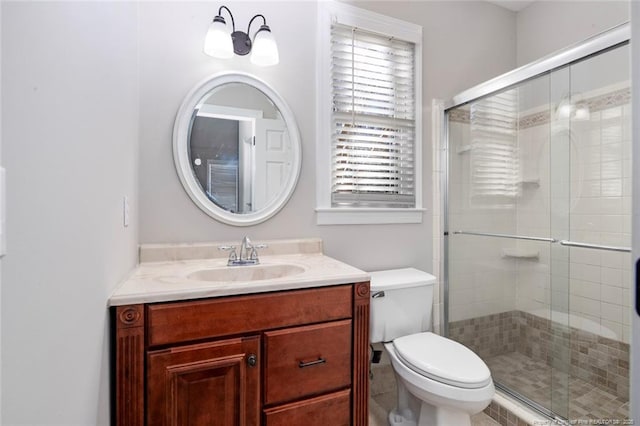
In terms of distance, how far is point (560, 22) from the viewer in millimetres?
2240

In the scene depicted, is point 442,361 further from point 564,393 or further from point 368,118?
point 368,118

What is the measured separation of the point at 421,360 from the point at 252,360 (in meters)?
0.77

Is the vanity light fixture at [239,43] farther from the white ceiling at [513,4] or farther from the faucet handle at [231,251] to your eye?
the white ceiling at [513,4]

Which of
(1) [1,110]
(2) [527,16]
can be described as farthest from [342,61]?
(1) [1,110]

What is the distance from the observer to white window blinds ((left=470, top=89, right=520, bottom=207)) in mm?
2129

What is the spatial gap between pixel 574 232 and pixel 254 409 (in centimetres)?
187

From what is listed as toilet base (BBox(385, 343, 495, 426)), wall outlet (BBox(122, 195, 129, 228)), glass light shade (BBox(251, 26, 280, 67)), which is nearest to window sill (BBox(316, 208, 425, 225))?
toilet base (BBox(385, 343, 495, 426))

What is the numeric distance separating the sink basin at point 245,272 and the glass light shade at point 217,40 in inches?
42.2

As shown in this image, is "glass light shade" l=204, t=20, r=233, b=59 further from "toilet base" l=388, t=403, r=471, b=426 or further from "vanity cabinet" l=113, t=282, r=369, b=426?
"toilet base" l=388, t=403, r=471, b=426

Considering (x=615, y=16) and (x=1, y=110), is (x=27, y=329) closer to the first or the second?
(x=1, y=110)

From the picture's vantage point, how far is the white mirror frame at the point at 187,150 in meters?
1.64

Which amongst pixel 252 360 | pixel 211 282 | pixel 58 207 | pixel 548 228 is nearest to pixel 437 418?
pixel 252 360

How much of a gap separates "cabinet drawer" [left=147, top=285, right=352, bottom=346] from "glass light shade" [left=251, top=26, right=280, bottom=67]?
1.22 meters

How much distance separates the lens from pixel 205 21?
169 centimetres
